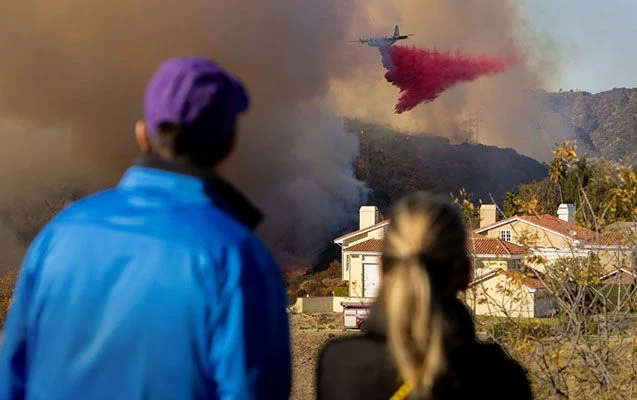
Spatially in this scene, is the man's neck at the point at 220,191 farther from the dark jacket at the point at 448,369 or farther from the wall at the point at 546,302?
the wall at the point at 546,302

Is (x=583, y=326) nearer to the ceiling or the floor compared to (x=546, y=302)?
nearer to the floor

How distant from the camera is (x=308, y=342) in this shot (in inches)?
882

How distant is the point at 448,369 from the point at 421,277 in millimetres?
222

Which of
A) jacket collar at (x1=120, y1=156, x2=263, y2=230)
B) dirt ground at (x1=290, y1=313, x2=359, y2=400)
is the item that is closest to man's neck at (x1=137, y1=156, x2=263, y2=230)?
jacket collar at (x1=120, y1=156, x2=263, y2=230)

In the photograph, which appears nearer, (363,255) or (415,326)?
(415,326)

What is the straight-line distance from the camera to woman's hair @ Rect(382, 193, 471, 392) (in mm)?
1983

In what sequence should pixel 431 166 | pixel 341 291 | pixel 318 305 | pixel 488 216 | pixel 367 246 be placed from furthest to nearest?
pixel 431 166 < pixel 367 246 < pixel 488 216 < pixel 341 291 < pixel 318 305

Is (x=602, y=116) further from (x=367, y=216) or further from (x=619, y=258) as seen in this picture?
(x=619, y=258)

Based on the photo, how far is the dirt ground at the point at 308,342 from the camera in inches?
734

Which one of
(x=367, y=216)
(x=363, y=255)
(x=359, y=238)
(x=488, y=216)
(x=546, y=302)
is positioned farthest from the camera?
(x=367, y=216)

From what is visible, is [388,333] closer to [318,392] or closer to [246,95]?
[318,392]

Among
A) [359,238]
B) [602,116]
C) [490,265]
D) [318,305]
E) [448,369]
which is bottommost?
[318,305]

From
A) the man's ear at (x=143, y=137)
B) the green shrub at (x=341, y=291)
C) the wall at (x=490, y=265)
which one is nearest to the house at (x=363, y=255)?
the green shrub at (x=341, y=291)

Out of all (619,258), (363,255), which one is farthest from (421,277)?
(363,255)
